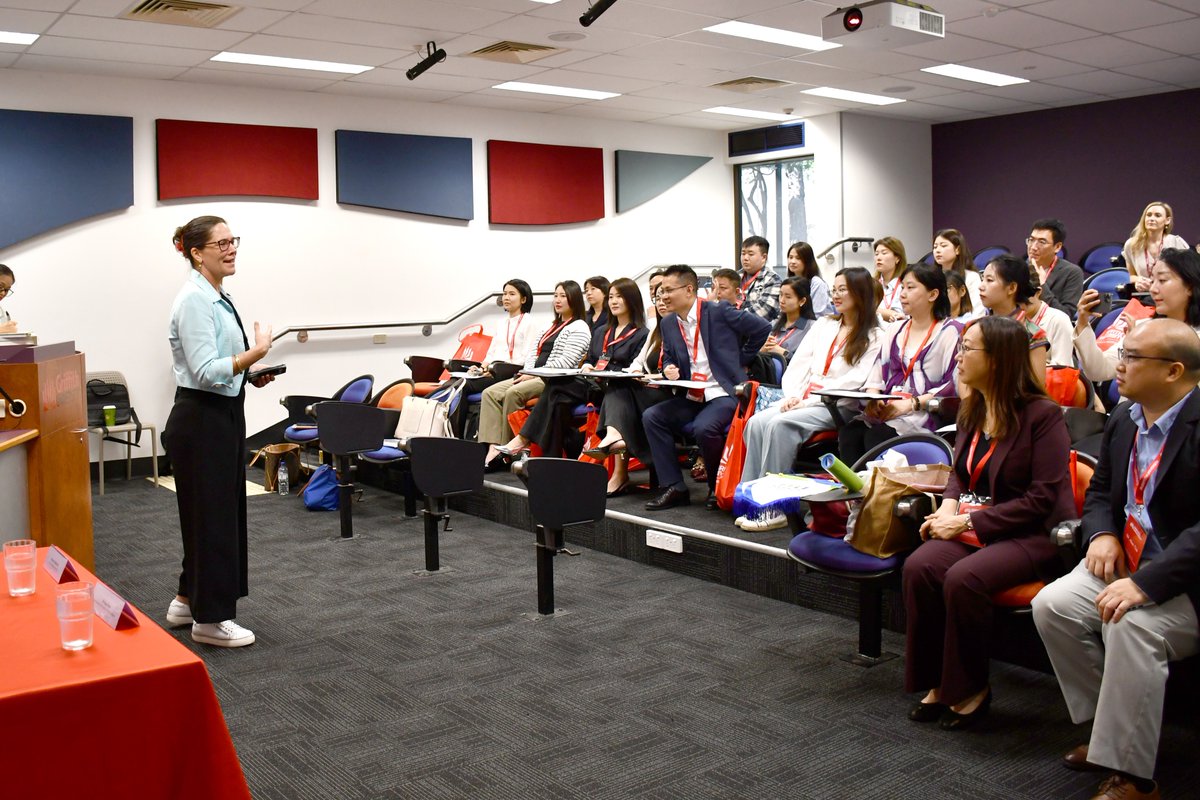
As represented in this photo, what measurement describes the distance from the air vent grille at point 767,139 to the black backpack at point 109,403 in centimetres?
711

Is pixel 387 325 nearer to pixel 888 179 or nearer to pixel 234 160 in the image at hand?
pixel 234 160

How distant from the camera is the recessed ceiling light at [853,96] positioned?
9766mm

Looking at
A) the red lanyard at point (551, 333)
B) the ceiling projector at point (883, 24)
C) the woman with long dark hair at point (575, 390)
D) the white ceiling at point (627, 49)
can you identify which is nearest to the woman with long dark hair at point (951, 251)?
the ceiling projector at point (883, 24)

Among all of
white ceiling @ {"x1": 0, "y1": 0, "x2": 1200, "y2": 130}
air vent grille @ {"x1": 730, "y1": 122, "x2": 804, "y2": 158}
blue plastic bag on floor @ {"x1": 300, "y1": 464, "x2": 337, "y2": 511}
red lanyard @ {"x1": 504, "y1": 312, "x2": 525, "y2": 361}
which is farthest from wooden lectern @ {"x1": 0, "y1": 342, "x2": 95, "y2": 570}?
air vent grille @ {"x1": 730, "y1": 122, "x2": 804, "y2": 158}

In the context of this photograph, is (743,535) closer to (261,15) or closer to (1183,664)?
(1183,664)

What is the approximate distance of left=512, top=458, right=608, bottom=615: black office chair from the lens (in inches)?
168

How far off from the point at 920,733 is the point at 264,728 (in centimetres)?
204

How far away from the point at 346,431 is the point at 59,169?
3895mm

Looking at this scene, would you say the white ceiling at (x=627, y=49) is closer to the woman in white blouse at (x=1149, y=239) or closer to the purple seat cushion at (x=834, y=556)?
the woman in white blouse at (x=1149, y=239)

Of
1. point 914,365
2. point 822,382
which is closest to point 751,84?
point 822,382

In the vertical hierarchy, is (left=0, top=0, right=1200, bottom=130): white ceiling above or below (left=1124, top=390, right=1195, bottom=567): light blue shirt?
above

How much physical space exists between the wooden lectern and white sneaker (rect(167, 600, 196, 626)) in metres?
0.55

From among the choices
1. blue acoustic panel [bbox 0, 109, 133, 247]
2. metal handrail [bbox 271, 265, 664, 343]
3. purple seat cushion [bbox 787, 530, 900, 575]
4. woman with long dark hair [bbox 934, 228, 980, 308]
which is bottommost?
purple seat cushion [bbox 787, 530, 900, 575]

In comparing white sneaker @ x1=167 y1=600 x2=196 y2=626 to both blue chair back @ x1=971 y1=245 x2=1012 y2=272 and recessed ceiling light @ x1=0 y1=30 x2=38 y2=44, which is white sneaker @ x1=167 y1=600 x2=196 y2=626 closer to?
recessed ceiling light @ x1=0 y1=30 x2=38 y2=44
